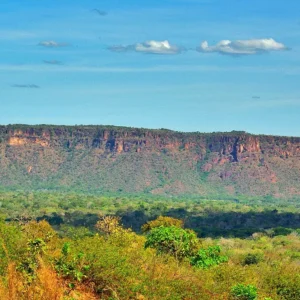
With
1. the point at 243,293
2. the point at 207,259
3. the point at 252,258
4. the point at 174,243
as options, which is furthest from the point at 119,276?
the point at 252,258

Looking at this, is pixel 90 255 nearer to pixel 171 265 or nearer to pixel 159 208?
pixel 171 265

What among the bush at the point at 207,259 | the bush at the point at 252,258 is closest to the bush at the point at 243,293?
the bush at the point at 207,259

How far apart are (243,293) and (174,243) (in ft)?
52.4

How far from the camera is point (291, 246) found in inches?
2894

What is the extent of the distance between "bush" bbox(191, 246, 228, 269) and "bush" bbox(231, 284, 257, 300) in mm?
9766

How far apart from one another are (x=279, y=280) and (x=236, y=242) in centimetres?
4615

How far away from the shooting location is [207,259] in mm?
39594

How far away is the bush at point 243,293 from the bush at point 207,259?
977 centimetres

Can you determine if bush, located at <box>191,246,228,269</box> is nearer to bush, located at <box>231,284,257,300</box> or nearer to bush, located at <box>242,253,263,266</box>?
bush, located at <box>231,284,257,300</box>

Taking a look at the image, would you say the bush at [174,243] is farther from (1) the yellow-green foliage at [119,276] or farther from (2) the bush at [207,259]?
(1) the yellow-green foliage at [119,276]

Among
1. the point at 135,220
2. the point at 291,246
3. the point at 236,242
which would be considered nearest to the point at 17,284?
the point at 291,246

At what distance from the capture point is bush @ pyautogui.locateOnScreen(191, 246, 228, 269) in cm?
3828

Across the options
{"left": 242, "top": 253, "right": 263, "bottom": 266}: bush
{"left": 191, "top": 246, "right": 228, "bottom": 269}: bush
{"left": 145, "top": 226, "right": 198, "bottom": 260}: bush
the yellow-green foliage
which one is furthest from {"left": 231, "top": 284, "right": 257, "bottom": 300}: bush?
{"left": 242, "top": 253, "right": 263, "bottom": 266}: bush

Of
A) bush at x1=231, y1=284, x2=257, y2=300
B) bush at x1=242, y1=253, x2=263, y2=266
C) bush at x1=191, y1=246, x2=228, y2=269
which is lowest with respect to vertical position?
bush at x1=242, y1=253, x2=263, y2=266
